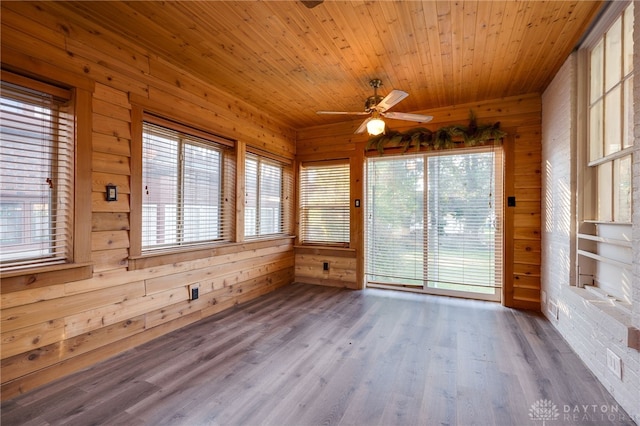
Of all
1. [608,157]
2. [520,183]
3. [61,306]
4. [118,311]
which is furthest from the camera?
[520,183]

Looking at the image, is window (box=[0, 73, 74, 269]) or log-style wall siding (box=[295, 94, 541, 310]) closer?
window (box=[0, 73, 74, 269])

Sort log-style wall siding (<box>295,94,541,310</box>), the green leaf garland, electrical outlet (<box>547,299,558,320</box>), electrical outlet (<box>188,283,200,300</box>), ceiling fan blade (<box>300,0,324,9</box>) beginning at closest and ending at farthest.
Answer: ceiling fan blade (<box>300,0,324,9</box>)
electrical outlet (<box>547,299,558,320</box>)
electrical outlet (<box>188,283,200,300</box>)
log-style wall siding (<box>295,94,541,310</box>)
the green leaf garland

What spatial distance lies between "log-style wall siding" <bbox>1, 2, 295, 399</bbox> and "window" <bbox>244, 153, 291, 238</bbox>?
2.56 ft

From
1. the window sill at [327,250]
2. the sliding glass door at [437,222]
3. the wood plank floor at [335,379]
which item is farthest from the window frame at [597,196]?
the window sill at [327,250]

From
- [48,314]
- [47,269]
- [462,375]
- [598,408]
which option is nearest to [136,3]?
[47,269]

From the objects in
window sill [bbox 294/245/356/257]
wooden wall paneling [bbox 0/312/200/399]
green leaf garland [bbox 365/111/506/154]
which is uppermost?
green leaf garland [bbox 365/111/506/154]

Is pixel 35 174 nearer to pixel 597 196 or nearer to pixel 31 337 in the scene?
pixel 31 337

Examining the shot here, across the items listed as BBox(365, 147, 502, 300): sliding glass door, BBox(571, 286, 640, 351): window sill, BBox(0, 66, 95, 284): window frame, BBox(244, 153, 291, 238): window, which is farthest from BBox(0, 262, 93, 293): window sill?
BBox(571, 286, 640, 351): window sill

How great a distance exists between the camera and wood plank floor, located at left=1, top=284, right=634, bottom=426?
1706 millimetres

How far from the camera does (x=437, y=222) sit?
4102 millimetres

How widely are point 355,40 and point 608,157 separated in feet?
7.22

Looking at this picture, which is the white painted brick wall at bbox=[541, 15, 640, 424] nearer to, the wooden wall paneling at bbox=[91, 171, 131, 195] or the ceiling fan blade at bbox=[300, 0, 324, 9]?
the ceiling fan blade at bbox=[300, 0, 324, 9]

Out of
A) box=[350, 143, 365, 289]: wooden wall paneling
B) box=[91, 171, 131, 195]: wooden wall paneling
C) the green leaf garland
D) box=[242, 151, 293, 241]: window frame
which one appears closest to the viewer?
box=[91, 171, 131, 195]: wooden wall paneling

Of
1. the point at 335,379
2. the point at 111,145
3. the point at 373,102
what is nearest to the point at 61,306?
the point at 111,145
